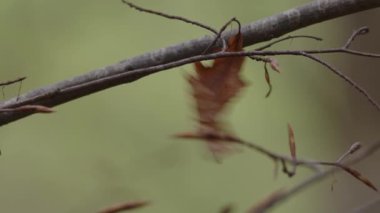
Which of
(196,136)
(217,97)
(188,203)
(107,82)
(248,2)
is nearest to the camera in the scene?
(196,136)

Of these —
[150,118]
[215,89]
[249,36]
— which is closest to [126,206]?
[215,89]

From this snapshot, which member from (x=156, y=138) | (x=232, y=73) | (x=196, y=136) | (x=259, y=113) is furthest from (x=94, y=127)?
(x=196, y=136)

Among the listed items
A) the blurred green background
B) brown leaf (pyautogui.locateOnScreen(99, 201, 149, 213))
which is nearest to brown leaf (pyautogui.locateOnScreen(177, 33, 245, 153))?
brown leaf (pyautogui.locateOnScreen(99, 201, 149, 213))

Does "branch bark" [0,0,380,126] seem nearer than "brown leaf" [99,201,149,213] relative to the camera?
No

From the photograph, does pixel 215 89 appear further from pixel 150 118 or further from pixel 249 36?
pixel 150 118

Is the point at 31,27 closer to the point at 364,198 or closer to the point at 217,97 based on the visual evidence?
the point at 364,198

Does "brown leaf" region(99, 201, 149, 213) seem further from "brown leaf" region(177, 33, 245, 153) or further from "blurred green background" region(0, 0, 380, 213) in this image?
"blurred green background" region(0, 0, 380, 213)
